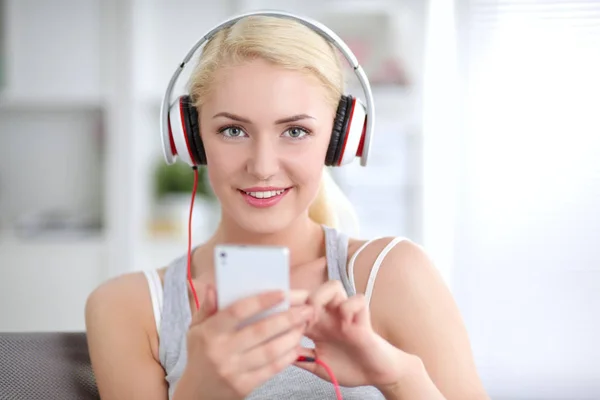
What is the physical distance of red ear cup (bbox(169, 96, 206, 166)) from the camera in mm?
1124

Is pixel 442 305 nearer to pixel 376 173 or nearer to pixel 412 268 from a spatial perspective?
pixel 412 268

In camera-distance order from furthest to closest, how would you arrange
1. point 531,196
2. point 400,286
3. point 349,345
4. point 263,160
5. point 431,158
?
1. point 431,158
2. point 531,196
3. point 400,286
4. point 263,160
5. point 349,345

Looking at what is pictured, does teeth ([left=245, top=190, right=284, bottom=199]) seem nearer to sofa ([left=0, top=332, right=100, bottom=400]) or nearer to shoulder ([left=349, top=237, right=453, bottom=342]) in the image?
shoulder ([left=349, top=237, right=453, bottom=342])

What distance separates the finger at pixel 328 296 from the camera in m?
0.82

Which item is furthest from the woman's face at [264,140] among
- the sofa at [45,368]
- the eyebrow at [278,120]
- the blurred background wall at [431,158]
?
the blurred background wall at [431,158]

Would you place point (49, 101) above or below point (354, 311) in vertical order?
above

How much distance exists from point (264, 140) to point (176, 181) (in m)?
2.24

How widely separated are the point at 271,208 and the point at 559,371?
7.80 ft

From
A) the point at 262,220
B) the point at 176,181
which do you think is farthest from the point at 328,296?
the point at 176,181

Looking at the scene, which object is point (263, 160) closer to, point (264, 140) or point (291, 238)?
point (264, 140)

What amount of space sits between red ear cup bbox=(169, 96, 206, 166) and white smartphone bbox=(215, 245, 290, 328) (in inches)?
15.1

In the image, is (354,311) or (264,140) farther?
(264,140)

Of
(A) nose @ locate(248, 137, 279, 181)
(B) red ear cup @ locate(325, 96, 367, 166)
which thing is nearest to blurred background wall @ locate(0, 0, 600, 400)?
(B) red ear cup @ locate(325, 96, 367, 166)

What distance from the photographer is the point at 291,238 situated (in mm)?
1225
